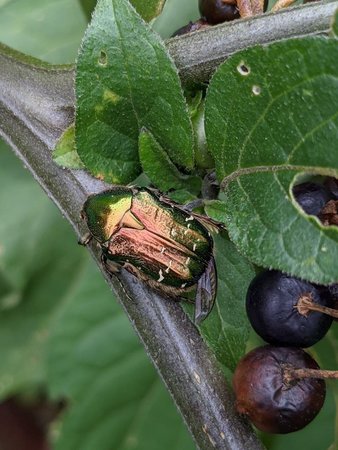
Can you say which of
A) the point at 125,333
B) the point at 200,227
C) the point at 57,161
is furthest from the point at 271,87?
the point at 125,333

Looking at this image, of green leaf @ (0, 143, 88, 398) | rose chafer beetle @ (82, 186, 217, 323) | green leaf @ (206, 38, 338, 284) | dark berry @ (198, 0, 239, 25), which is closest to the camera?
green leaf @ (206, 38, 338, 284)

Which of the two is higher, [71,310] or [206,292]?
[206,292]

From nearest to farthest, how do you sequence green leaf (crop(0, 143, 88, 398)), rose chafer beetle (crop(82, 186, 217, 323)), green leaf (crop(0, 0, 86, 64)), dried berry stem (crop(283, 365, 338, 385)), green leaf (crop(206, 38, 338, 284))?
1. green leaf (crop(206, 38, 338, 284))
2. dried berry stem (crop(283, 365, 338, 385))
3. rose chafer beetle (crop(82, 186, 217, 323))
4. green leaf (crop(0, 0, 86, 64))
5. green leaf (crop(0, 143, 88, 398))

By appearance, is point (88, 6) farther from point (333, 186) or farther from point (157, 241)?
point (333, 186)

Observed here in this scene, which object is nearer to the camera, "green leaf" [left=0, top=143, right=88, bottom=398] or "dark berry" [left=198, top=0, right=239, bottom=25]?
"dark berry" [left=198, top=0, right=239, bottom=25]

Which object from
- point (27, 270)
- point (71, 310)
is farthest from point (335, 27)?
point (27, 270)

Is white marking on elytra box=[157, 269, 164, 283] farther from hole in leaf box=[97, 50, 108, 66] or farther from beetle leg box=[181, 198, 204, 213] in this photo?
hole in leaf box=[97, 50, 108, 66]

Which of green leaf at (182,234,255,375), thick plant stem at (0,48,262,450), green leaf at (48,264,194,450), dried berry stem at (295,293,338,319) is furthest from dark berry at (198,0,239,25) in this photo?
green leaf at (48,264,194,450)
